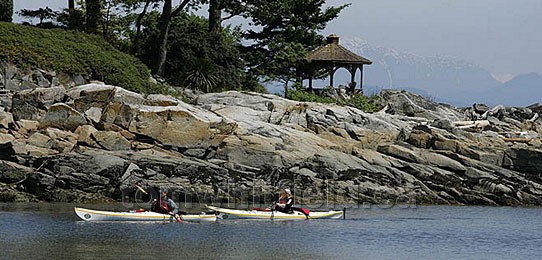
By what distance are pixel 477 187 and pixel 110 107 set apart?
17.3 m

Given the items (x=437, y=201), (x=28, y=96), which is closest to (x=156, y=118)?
(x=28, y=96)

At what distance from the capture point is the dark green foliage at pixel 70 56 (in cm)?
5109

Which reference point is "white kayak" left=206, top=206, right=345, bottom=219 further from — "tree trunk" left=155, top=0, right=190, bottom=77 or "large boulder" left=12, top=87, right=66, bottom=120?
"tree trunk" left=155, top=0, right=190, bottom=77

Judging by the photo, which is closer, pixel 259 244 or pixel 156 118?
pixel 259 244

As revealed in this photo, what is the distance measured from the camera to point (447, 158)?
50.6 m

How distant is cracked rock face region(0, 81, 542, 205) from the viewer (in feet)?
145

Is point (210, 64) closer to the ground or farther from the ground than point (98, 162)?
farther from the ground

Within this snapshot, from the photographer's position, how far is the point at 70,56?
52719mm

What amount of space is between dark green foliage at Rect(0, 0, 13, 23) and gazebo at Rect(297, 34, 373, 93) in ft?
58.4

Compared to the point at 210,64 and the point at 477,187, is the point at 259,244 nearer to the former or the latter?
the point at 477,187

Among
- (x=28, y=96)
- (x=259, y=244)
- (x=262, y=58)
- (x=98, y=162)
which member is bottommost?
(x=259, y=244)

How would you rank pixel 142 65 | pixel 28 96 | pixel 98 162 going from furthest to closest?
1. pixel 142 65
2. pixel 28 96
3. pixel 98 162

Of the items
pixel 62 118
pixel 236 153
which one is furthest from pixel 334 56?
pixel 62 118

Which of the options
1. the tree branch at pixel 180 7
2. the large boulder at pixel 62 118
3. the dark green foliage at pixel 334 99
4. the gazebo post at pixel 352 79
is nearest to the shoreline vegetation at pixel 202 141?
the large boulder at pixel 62 118
